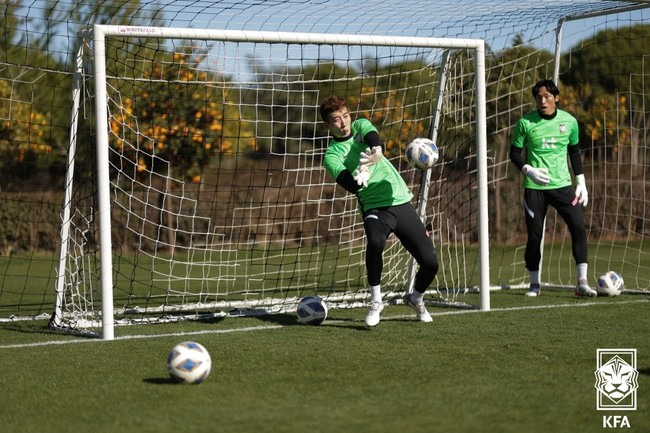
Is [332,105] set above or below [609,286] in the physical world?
above

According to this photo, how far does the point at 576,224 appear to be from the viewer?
10.2 metres

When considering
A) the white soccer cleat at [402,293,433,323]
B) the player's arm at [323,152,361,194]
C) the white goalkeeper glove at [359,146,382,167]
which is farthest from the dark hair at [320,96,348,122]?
the white soccer cleat at [402,293,433,323]

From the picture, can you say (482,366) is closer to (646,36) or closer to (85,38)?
(85,38)

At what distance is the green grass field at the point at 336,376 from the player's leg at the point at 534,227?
1479 millimetres

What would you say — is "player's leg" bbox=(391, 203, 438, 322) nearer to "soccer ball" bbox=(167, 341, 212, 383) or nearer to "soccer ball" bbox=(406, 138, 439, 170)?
"soccer ball" bbox=(406, 138, 439, 170)

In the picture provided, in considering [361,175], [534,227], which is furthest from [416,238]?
[534,227]

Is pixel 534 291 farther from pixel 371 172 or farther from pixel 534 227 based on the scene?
pixel 371 172

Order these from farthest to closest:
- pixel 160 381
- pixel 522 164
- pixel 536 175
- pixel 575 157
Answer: pixel 575 157, pixel 522 164, pixel 536 175, pixel 160 381

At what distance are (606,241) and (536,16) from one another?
8.68 m

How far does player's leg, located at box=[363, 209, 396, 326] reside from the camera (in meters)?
7.93

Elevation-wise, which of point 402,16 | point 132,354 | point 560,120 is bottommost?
point 132,354

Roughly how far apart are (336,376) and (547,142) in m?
5.05

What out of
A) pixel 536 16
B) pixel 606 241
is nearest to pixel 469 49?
pixel 536 16

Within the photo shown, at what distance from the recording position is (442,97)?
10141 millimetres
